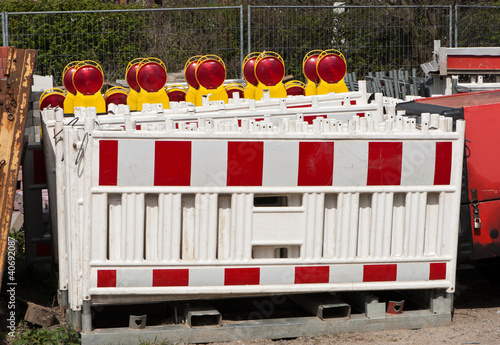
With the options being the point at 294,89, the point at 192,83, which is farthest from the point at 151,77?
the point at 294,89

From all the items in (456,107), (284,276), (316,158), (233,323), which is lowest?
(233,323)

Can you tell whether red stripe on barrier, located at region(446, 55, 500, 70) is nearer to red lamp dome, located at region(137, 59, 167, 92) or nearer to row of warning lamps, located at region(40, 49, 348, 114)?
row of warning lamps, located at region(40, 49, 348, 114)

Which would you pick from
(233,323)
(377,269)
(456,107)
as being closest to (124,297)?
(233,323)

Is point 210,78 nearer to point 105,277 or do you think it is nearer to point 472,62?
point 472,62

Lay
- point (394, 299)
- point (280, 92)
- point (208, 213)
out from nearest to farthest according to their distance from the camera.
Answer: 1. point (208, 213)
2. point (394, 299)
3. point (280, 92)

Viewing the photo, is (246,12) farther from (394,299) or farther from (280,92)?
(394,299)

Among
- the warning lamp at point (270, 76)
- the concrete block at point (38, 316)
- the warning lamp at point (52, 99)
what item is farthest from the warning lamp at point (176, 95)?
the concrete block at point (38, 316)

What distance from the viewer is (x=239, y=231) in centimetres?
461

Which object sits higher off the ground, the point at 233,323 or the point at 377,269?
the point at 377,269

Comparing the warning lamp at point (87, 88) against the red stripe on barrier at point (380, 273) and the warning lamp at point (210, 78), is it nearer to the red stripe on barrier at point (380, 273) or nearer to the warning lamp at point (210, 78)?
the warning lamp at point (210, 78)

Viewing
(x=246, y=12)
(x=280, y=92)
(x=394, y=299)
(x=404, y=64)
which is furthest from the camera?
(x=404, y=64)

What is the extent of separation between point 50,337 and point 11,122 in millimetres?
1399

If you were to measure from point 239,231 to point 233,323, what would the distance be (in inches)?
24.9

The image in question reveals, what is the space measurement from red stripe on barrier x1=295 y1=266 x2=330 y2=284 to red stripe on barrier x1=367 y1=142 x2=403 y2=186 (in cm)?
63
